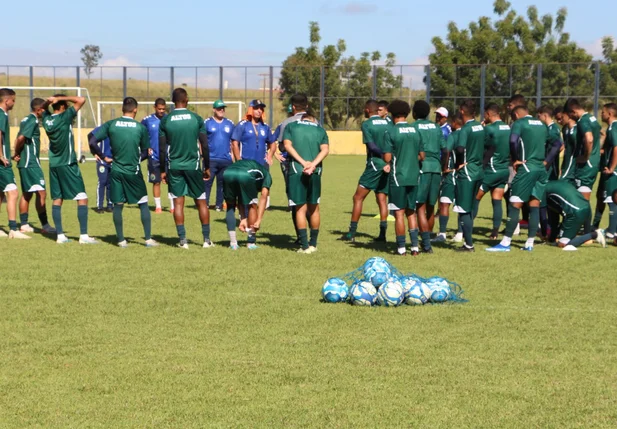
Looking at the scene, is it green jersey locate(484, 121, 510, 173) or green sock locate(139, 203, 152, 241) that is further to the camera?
green jersey locate(484, 121, 510, 173)

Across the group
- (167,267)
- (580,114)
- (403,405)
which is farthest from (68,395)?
(580,114)

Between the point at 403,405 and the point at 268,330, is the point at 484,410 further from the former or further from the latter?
the point at 268,330

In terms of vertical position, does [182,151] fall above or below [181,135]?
below

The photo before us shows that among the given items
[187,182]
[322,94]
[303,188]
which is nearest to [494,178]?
[303,188]

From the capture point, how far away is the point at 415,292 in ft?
29.5

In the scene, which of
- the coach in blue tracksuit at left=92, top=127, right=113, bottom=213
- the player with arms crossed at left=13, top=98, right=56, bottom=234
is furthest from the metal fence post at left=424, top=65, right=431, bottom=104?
the player with arms crossed at left=13, top=98, right=56, bottom=234

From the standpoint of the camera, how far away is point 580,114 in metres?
13.7

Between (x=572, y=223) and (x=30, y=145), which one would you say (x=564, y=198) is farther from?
(x=30, y=145)

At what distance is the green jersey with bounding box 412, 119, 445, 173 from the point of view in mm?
12369

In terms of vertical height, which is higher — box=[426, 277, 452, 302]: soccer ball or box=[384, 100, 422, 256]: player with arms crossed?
box=[384, 100, 422, 256]: player with arms crossed

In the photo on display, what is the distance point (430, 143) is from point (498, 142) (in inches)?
53.0

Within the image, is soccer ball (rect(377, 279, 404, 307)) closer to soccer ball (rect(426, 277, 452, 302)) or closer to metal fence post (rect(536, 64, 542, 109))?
soccer ball (rect(426, 277, 452, 302))

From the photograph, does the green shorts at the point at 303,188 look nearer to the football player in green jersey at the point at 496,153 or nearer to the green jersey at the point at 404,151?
the green jersey at the point at 404,151

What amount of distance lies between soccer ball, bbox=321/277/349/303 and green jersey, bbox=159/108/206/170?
4046 mm
